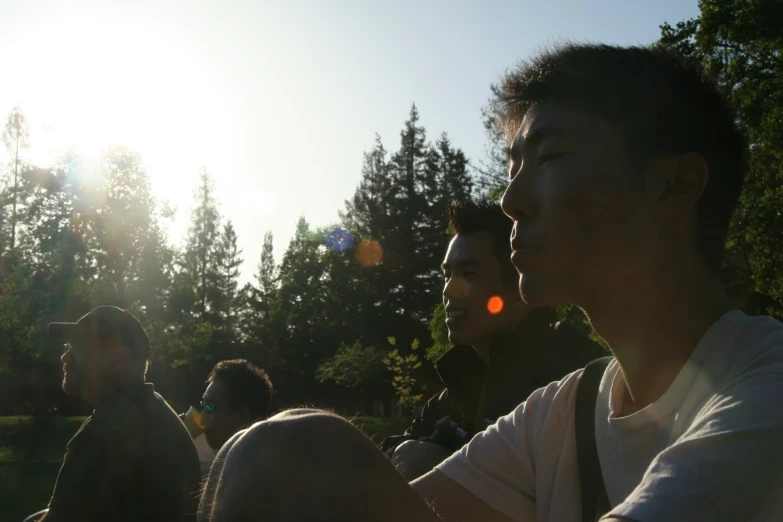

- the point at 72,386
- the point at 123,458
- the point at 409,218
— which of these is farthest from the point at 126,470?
the point at 409,218

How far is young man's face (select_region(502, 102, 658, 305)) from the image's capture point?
4.83ft

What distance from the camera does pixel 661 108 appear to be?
5.06 feet

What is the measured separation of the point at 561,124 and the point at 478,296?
2.14 meters

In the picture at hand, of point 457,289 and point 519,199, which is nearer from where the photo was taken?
point 519,199

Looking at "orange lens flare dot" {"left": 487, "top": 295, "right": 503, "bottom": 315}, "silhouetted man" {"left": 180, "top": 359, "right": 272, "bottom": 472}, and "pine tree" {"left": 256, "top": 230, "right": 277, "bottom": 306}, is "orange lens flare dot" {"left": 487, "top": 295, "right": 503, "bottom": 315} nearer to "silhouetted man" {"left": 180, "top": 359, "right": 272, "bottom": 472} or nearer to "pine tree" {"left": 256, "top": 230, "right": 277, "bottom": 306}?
"silhouetted man" {"left": 180, "top": 359, "right": 272, "bottom": 472}

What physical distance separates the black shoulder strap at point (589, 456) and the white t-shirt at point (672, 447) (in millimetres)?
21

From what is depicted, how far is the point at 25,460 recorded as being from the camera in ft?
71.4

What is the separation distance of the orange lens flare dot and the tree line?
15.2 meters

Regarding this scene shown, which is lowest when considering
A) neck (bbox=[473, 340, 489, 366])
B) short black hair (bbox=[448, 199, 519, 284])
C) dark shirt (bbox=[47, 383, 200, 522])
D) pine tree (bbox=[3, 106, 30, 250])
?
dark shirt (bbox=[47, 383, 200, 522])

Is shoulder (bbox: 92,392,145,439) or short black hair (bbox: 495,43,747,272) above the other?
short black hair (bbox: 495,43,747,272)

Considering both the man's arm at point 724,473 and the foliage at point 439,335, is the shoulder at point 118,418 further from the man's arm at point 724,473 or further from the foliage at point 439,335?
the foliage at point 439,335

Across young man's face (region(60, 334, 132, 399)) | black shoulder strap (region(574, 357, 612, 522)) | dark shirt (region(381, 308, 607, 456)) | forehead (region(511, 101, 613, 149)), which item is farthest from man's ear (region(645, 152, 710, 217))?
young man's face (region(60, 334, 132, 399))

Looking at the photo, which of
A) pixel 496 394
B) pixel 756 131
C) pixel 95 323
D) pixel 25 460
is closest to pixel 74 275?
pixel 25 460

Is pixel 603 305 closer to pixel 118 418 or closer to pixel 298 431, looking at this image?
pixel 298 431
